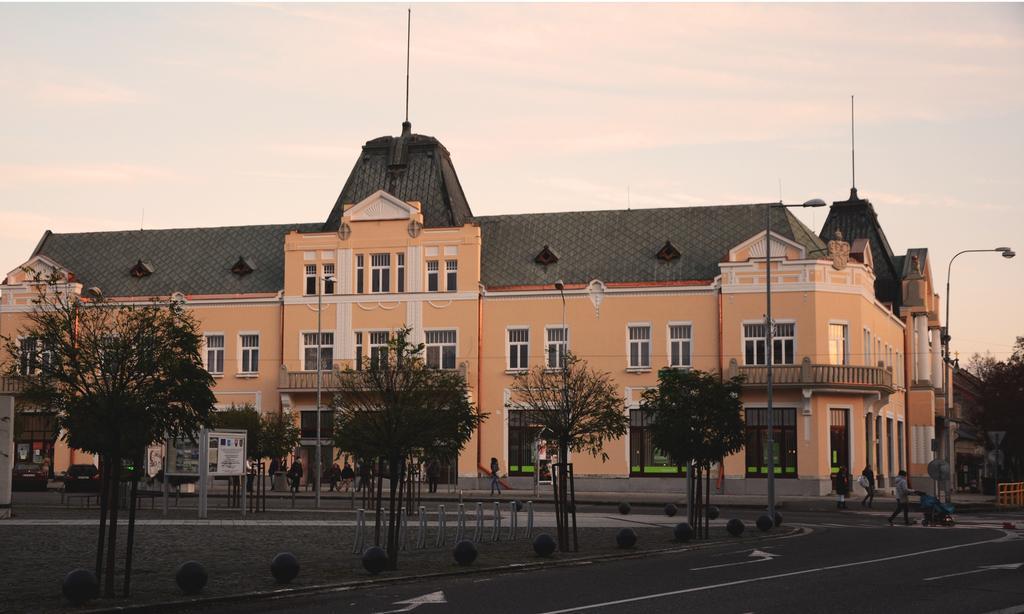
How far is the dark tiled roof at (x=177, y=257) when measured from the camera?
69375 mm

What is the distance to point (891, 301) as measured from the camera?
72875 millimetres

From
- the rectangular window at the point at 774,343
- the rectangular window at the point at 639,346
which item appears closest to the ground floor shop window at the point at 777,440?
the rectangular window at the point at 774,343

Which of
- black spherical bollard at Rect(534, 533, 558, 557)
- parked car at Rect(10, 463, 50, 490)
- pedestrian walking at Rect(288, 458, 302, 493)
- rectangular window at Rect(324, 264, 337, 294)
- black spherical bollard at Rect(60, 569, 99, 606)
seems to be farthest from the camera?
rectangular window at Rect(324, 264, 337, 294)

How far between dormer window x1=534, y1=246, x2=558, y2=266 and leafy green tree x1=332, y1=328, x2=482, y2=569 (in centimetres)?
3967

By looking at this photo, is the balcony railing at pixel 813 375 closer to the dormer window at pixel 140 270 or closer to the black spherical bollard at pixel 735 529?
the black spherical bollard at pixel 735 529

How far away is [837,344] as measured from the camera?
61.3 metres

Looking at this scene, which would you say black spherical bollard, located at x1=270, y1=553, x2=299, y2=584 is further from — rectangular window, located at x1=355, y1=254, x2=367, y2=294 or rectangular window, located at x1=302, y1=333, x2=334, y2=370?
rectangular window, located at x1=355, y1=254, x2=367, y2=294

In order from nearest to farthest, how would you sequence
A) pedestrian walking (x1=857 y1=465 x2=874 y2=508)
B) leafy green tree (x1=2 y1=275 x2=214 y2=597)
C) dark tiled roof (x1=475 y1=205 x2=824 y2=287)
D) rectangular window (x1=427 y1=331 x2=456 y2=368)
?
leafy green tree (x1=2 y1=275 x2=214 y2=597) → pedestrian walking (x1=857 y1=465 x2=874 y2=508) → dark tiled roof (x1=475 y1=205 x2=824 y2=287) → rectangular window (x1=427 y1=331 x2=456 y2=368)

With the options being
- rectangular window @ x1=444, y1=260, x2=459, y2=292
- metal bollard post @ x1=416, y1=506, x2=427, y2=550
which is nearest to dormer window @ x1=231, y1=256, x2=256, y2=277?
rectangular window @ x1=444, y1=260, x2=459, y2=292

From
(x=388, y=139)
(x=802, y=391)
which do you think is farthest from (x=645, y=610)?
(x=388, y=139)

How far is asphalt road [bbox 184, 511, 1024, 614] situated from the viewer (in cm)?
1734

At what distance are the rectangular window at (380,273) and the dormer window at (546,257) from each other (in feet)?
24.3

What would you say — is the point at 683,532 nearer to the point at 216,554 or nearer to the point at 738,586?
the point at 738,586

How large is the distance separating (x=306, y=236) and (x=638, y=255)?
1669 centimetres
